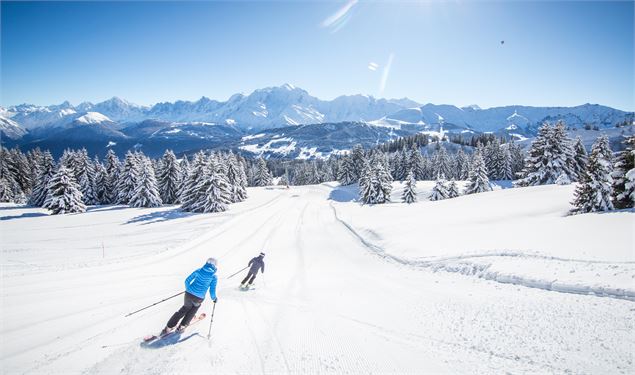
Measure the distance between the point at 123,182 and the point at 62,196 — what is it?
430 inches

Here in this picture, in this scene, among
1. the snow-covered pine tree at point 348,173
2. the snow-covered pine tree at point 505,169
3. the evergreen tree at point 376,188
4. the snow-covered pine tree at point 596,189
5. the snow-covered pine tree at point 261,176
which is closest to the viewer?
the snow-covered pine tree at point 596,189

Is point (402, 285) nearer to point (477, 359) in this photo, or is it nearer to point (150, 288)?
point (477, 359)

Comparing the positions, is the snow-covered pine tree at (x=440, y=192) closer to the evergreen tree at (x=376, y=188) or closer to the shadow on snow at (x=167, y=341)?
the evergreen tree at (x=376, y=188)

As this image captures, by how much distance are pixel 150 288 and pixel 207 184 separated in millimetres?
31421

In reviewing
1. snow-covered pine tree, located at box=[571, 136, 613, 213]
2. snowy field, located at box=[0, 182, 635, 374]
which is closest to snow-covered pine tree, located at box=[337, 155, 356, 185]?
snowy field, located at box=[0, 182, 635, 374]

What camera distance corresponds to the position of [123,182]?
174ft

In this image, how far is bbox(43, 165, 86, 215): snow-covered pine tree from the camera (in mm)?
42156

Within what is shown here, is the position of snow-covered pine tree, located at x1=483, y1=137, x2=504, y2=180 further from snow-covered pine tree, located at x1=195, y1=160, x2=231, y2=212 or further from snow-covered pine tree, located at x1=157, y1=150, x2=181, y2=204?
snow-covered pine tree, located at x1=157, y1=150, x2=181, y2=204

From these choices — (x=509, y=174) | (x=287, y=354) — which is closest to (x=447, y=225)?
(x=287, y=354)

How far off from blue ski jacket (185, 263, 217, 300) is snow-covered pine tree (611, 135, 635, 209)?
804 inches

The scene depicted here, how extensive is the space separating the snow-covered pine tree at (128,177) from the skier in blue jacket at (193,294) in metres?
51.4

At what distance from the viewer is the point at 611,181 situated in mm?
16766

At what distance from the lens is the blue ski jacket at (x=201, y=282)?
7590 millimetres

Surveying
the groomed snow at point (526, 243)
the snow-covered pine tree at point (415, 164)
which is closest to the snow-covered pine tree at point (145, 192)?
the groomed snow at point (526, 243)
